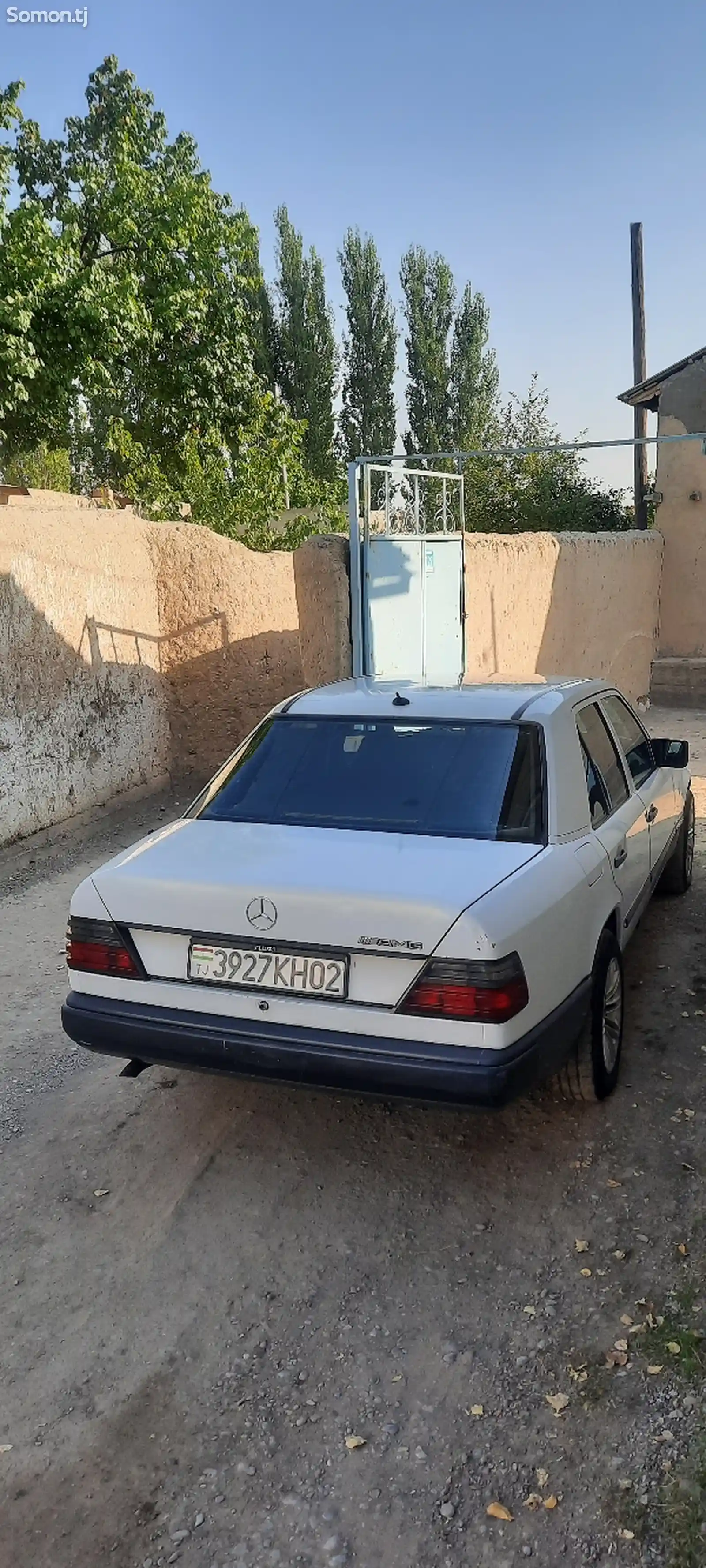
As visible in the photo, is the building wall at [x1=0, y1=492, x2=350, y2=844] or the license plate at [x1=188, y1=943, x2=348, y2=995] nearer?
the license plate at [x1=188, y1=943, x2=348, y2=995]

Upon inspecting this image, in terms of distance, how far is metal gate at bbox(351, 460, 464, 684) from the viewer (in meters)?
8.64

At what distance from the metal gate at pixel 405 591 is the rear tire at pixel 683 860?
2.78 m

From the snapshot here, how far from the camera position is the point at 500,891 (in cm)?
281

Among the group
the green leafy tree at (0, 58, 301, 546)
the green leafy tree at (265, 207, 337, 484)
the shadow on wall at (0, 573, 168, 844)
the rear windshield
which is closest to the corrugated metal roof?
the green leafy tree at (0, 58, 301, 546)

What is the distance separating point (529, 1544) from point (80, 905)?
1956 mm

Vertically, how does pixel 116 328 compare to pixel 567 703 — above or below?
above

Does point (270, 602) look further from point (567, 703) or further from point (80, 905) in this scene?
point (80, 905)

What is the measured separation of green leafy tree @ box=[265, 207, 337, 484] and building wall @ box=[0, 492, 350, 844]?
84.4 ft

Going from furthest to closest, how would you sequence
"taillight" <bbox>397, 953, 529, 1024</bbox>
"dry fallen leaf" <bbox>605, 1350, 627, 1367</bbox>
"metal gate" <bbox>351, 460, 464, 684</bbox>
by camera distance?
"metal gate" <bbox>351, 460, 464, 684</bbox>, "taillight" <bbox>397, 953, 529, 1024</bbox>, "dry fallen leaf" <bbox>605, 1350, 627, 1367</bbox>

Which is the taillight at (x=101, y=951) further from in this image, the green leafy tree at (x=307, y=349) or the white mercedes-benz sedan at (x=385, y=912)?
the green leafy tree at (x=307, y=349)

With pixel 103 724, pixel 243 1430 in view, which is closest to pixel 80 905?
pixel 243 1430

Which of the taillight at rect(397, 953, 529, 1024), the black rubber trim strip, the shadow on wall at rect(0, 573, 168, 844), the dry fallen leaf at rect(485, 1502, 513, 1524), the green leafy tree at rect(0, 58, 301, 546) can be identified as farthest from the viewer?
the green leafy tree at rect(0, 58, 301, 546)

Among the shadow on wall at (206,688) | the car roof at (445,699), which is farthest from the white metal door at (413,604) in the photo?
the car roof at (445,699)

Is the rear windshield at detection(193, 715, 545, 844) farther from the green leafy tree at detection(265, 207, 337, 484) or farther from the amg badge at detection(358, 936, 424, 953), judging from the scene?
the green leafy tree at detection(265, 207, 337, 484)
